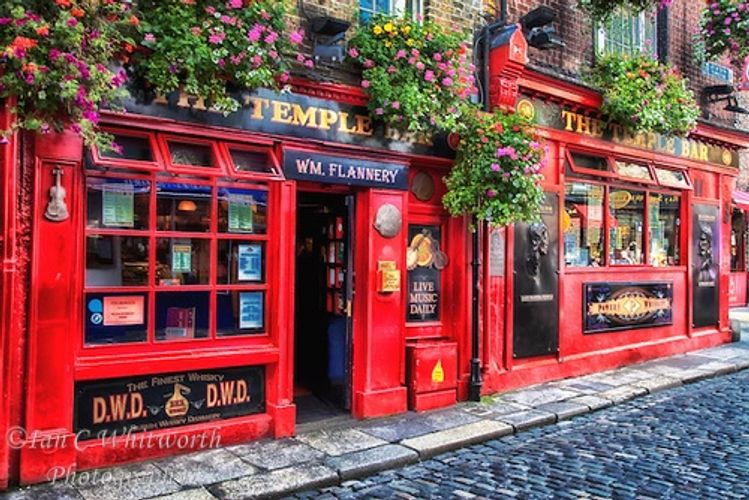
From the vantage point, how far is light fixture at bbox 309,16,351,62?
22.1 feet

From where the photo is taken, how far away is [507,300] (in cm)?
880

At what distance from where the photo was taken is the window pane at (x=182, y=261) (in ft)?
19.6

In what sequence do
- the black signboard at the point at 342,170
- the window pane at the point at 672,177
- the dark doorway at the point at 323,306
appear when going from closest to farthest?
the black signboard at the point at 342,170 < the dark doorway at the point at 323,306 < the window pane at the point at 672,177

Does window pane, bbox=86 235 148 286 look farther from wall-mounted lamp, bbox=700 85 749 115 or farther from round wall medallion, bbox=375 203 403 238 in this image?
wall-mounted lamp, bbox=700 85 749 115

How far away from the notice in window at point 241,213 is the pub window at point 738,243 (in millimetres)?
16162

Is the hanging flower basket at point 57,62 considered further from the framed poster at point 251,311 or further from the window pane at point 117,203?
the framed poster at point 251,311

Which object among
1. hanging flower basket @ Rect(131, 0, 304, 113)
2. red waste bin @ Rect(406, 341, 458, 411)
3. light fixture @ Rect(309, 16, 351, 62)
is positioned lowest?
red waste bin @ Rect(406, 341, 458, 411)

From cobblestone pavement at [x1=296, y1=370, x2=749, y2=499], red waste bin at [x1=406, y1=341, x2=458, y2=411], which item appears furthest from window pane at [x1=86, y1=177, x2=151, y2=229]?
red waste bin at [x1=406, y1=341, x2=458, y2=411]

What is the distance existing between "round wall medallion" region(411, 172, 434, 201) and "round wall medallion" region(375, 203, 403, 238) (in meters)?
0.59

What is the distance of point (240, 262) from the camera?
648cm

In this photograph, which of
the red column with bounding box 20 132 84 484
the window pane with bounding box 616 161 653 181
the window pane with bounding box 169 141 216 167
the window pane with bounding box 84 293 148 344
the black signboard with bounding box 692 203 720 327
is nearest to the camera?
the red column with bounding box 20 132 84 484

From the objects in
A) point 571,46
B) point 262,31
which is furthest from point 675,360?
point 262,31

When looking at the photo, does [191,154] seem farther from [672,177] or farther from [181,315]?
[672,177]

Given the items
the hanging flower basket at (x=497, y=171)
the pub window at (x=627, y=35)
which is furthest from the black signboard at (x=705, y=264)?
the hanging flower basket at (x=497, y=171)
